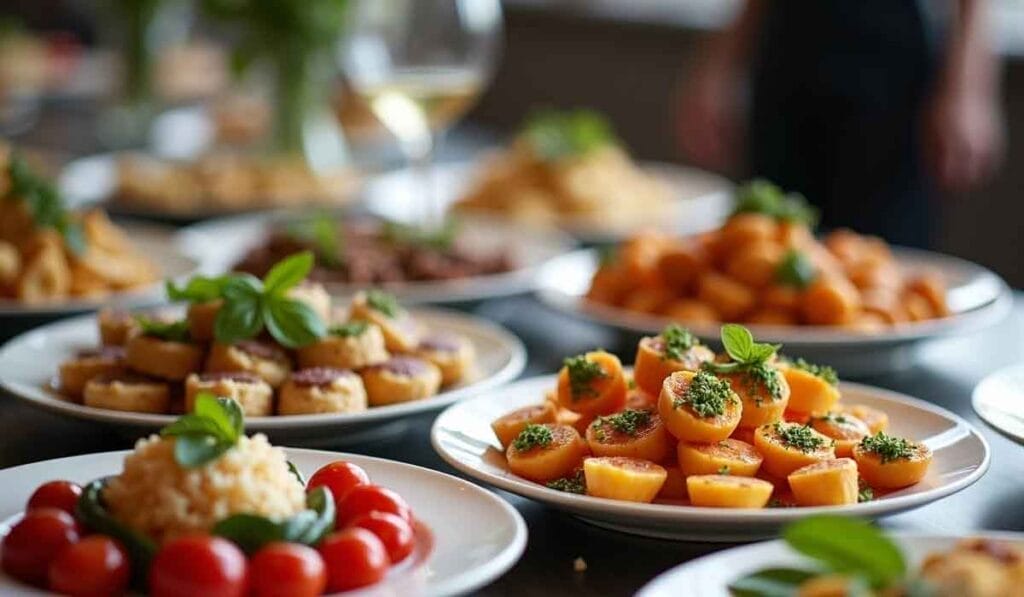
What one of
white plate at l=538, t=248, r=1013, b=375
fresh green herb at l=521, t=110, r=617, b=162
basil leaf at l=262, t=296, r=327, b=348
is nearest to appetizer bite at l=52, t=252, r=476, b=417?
basil leaf at l=262, t=296, r=327, b=348

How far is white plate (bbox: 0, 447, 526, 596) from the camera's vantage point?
1255 millimetres

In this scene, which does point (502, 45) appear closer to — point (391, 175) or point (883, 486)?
point (391, 175)

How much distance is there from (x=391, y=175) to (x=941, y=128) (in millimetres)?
1523

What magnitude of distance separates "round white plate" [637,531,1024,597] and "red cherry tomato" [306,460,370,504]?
371 mm

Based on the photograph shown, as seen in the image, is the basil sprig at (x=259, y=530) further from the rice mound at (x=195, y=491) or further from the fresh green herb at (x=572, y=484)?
the fresh green herb at (x=572, y=484)

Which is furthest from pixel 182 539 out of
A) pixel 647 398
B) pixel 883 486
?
pixel 883 486

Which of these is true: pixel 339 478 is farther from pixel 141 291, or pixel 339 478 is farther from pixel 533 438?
pixel 141 291

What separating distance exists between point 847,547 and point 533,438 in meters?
0.58

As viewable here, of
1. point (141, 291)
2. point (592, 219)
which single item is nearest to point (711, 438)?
point (141, 291)

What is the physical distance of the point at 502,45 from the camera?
29.2 feet

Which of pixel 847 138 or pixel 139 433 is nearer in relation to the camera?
pixel 139 433

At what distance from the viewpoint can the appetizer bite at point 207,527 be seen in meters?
1.20

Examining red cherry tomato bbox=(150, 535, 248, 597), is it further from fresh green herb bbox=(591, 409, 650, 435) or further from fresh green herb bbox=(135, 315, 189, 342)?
fresh green herb bbox=(135, 315, 189, 342)

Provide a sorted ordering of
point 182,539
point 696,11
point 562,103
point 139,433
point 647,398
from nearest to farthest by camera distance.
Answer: point 182,539 < point 647,398 < point 139,433 < point 696,11 < point 562,103
